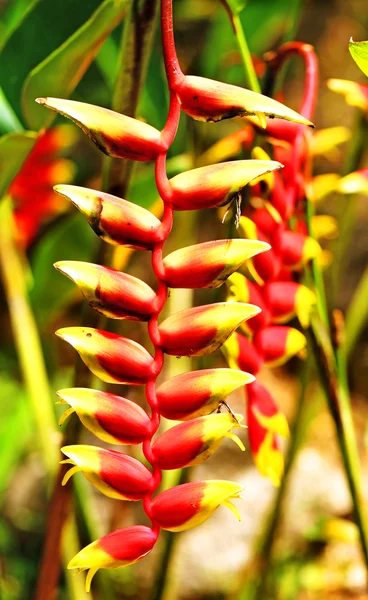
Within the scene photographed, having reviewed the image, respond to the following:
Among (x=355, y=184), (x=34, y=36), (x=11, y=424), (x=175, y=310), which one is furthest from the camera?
(x=11, y=424)

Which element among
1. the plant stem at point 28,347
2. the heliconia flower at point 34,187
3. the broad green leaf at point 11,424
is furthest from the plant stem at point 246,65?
the broad green leaf at point 11,424

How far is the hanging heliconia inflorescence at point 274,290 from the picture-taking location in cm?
30

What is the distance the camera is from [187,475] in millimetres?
612

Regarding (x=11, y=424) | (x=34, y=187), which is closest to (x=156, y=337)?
(x=34, y=187)

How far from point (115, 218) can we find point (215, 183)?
4cm

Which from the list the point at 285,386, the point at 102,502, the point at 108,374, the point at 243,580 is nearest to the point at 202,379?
the point at 108,374

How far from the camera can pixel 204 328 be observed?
0.23 meters

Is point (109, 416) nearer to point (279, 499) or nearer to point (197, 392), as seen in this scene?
point (197, 392)

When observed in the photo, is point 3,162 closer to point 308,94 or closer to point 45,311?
point 308,94

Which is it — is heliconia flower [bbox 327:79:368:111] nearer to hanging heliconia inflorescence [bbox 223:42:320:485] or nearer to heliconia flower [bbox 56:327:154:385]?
hanging heliconia inflorescence [bbox 223:42:320:485]

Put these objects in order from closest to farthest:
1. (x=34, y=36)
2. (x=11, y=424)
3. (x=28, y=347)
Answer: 1. (x=34, y=36)
2. (x=28, y=347)
3. (x=11, y=424)

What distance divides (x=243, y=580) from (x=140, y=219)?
→ 95 cm

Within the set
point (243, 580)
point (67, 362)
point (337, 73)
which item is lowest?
point (67, 362)

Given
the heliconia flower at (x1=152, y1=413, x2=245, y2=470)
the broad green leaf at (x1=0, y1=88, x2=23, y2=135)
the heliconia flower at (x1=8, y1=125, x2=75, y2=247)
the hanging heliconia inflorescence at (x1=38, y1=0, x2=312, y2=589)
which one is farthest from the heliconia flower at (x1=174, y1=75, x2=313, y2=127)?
the heliconia flower at (x1=8, y1=125, x2=75, y2=247)
